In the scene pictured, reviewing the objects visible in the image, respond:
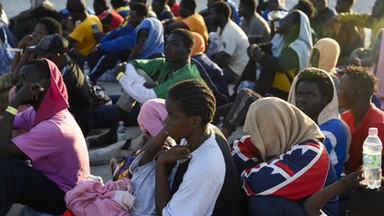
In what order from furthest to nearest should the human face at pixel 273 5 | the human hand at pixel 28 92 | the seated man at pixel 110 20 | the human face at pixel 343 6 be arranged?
1. the human face at pixel 273 5
2. the seated man at pixel 110 20
3. the human face at pixel 343 6
4. the human hand at pixel 28 92

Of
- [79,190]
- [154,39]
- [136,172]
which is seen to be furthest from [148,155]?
[154,39]

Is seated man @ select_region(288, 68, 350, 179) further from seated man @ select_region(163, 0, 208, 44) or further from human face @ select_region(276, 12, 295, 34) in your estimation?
seated man @ select_region(163, 0, 208, 44)

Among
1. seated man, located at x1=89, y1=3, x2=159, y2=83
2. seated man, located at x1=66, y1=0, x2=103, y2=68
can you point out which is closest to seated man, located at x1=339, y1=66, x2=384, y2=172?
seated man, located at x1=89, y1=3, x2=159, y2=83

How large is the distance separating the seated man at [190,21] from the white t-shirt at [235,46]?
0.41 metres

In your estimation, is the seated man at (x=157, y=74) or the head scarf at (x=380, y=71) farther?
the head scarf at (x=380, y=71)

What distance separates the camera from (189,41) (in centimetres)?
551

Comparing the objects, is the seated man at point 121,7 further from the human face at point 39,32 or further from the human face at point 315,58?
the human face at point 315,58

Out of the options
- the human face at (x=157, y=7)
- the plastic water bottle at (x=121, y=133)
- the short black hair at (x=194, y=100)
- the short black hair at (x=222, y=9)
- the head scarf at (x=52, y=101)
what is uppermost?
the short black hair at (x=194, y=100)

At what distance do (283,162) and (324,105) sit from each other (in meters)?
0.93

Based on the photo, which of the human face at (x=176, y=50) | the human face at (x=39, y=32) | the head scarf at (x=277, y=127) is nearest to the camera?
the head scarf at (x=277, y=127)

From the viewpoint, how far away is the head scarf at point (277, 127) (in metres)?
3.38

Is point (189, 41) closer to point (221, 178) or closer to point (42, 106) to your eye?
point (42, 106)

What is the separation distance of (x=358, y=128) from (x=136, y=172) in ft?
5.08

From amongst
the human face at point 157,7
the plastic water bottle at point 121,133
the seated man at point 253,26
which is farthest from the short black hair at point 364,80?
the human face at point 157,7
